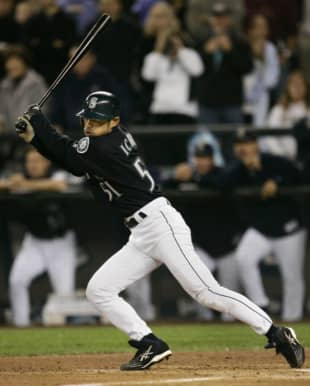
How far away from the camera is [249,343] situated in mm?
9930

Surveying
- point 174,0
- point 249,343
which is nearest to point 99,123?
point 249,343

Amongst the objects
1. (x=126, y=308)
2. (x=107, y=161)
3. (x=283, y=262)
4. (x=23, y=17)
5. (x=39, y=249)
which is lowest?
(x=283, y=262)

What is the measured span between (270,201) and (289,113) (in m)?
1.06

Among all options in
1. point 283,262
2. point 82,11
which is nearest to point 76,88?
point 82,11

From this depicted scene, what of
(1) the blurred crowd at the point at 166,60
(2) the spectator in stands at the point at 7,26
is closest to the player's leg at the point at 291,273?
(1) the blurred crowd at the point at 166,60

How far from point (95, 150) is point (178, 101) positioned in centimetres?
576

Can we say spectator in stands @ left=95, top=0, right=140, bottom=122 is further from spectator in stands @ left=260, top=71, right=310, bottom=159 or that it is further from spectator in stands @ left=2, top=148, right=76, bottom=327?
spectator in stands @ left=260, top=71, right=310, bottom=159

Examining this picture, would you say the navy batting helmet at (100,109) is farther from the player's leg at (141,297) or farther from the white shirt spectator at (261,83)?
the white shirt spectator at (261,83)

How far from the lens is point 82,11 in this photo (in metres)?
14.1

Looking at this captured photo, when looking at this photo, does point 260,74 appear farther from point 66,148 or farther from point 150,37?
point 66,148

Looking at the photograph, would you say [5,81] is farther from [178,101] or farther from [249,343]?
[249,343]

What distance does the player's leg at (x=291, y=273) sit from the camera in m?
12.8

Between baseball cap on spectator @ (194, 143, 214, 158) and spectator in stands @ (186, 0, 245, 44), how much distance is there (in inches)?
60.2

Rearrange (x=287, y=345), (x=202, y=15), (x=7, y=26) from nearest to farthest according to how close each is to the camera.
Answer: (x=287, y=345)
(x=202, y=15)
(x=7, y=26)
